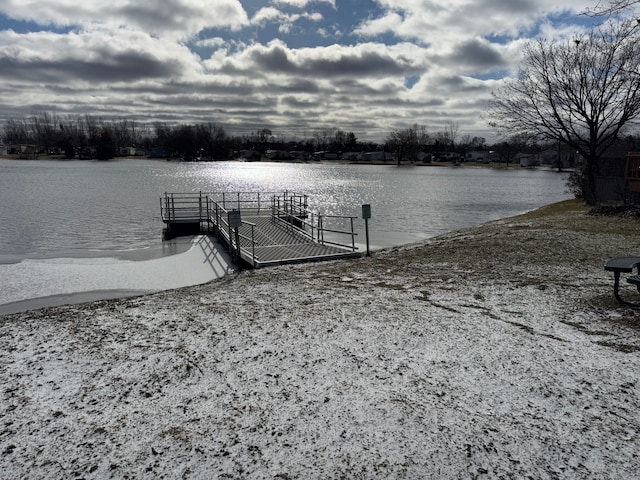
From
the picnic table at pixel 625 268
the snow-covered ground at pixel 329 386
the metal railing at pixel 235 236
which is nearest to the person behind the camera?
the snow-covered ground at pixel 329 386

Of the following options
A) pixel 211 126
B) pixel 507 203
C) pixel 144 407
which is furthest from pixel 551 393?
pixel 211 126

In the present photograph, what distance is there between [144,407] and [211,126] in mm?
179037

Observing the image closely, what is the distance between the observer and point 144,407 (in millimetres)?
3945

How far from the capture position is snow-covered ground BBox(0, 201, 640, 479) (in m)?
3.26

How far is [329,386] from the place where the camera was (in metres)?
4.23

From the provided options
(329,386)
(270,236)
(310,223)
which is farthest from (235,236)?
(329,386)

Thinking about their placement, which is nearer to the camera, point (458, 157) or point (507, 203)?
point (507, 203)

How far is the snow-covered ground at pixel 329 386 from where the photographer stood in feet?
10.7

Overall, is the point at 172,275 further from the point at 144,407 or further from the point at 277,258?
the point at 144,407

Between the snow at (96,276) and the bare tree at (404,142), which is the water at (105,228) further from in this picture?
the bare tree at (404,142)

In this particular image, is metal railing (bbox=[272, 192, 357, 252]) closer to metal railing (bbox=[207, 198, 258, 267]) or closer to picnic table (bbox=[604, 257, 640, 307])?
metal railing (bbox=[207, 198, 258, 267])

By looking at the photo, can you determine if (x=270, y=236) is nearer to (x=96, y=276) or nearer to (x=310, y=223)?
(x=310, y=223)

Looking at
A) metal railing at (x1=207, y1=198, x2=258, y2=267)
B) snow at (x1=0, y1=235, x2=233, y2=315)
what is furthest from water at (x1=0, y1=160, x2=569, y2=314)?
metal railing at (x1=207, y1=198, x2=258, y2=267)

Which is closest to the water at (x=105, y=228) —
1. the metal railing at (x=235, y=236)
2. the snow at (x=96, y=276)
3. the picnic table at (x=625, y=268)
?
the snow at (x=96, y=276)
